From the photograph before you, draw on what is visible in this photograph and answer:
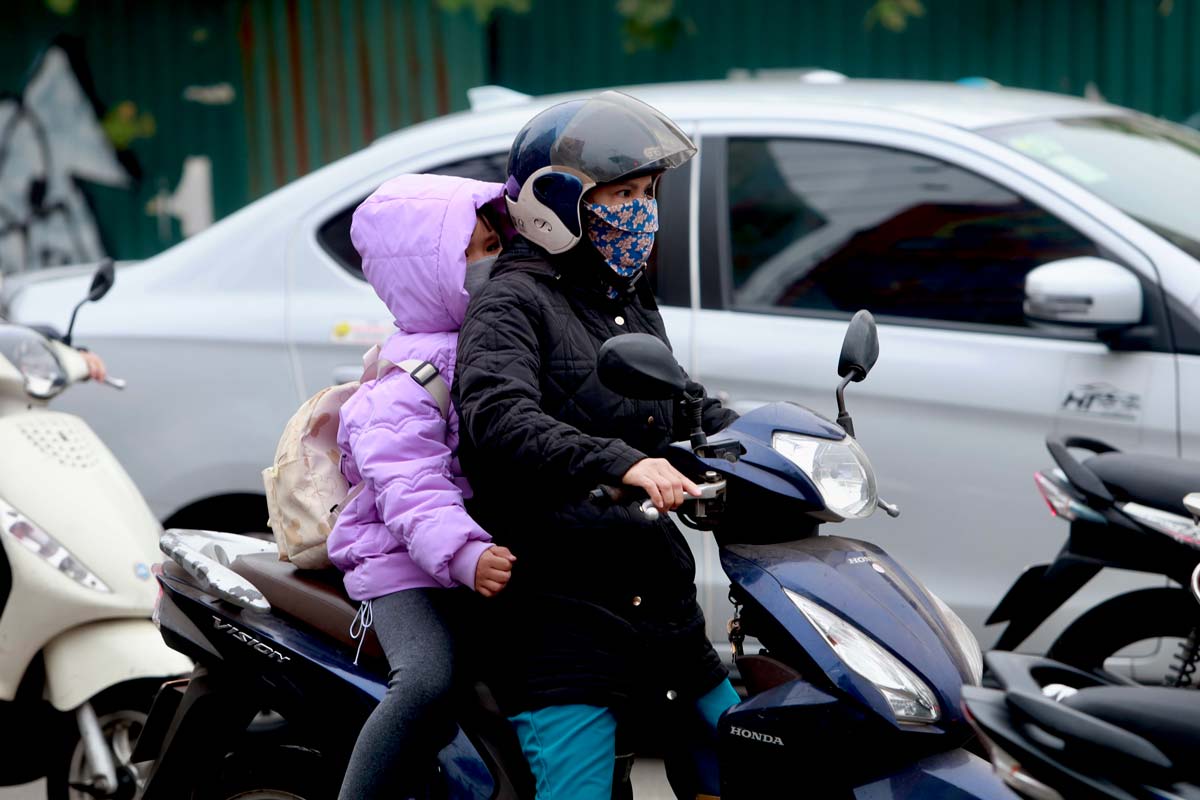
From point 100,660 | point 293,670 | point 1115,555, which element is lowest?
point 100,660

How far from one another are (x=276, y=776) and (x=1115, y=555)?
6.39 ft

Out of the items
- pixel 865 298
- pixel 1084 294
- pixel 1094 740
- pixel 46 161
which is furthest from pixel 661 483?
pixel 46 161

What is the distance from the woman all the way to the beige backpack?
32cm

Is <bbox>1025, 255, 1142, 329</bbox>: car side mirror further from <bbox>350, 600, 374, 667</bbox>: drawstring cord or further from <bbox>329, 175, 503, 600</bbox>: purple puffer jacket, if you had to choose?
<bbox>350, 600, 374, 667</bbox>: drawstring cord

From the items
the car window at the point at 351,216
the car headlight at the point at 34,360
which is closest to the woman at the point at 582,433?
the car headlight at the point at 34,360

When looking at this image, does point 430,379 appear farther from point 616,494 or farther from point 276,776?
point 276,776

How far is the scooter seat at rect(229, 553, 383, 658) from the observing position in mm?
2893

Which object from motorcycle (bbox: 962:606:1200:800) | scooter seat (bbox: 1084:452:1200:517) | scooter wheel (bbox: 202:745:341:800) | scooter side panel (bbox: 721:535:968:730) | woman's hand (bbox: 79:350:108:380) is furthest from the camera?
woman's hand (bbox: 79:350:108:380)

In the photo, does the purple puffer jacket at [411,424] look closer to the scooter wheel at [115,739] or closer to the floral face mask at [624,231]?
the floral face mask at [624,231]

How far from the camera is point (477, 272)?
295cm

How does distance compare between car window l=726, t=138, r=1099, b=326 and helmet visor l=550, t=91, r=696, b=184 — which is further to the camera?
car window l=726, t=138, r=1099, b=326

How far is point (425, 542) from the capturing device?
2652 mm

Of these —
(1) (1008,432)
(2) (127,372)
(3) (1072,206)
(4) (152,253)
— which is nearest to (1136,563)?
(1) (1008,432)

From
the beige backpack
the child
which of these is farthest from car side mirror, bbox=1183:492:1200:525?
the beige backpack
